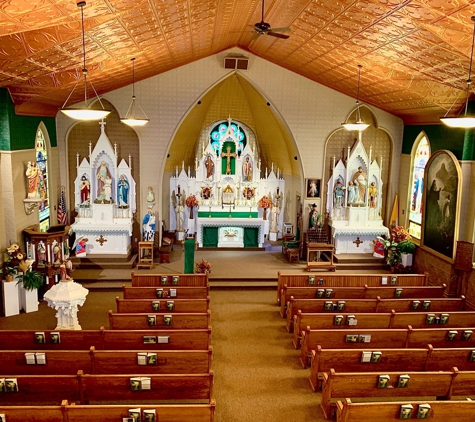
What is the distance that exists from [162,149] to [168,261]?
3950mm

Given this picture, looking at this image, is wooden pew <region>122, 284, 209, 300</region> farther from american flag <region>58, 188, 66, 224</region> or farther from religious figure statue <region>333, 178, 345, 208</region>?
religious figure statue <region>333, 178, 345, 208</region>

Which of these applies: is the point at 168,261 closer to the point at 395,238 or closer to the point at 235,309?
the point at 235,309

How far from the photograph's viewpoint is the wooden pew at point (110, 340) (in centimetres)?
776

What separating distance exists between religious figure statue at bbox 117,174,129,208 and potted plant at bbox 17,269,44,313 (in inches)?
184

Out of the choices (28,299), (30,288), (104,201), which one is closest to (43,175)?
(104,201)

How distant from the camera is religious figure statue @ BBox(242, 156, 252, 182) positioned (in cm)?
1850

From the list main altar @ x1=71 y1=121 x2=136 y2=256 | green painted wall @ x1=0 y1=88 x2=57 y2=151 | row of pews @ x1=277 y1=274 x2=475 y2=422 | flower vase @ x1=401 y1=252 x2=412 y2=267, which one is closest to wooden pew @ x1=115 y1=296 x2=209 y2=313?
row of pews @ x1=277 y1=274 x2=475 y2=422

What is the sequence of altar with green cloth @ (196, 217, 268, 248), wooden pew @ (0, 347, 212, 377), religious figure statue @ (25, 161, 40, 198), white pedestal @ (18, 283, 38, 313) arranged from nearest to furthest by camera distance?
1. wooden pew @ (0, 347, 212, 377)
2. white pedestal @ (18, 283, 38, 313)
3. religious figure statue @ (25, 161, 40, 198)
4. altar with green cloth @ (196, 217, 268, 248)

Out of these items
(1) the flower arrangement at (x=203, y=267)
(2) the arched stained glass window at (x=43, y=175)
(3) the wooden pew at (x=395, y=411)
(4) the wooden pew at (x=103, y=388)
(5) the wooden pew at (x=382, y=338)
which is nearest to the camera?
(3) the wooden pew at (x=395, y=411)

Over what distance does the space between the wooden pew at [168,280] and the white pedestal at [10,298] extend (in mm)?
3052

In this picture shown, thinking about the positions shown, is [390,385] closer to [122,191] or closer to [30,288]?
[30,288]

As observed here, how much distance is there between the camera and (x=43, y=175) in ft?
47.9

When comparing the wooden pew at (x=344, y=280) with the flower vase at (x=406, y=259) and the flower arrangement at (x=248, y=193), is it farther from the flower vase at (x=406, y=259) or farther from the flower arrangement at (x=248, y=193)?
the flower arrangement at (x=248, y=193)

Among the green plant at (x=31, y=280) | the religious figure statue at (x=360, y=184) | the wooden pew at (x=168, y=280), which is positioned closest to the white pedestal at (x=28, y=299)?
the green plant at (x=31, y=280)
